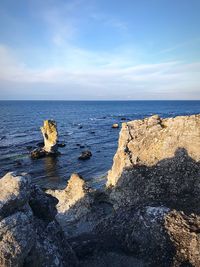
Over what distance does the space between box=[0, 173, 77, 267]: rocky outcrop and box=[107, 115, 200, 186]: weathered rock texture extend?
750cm

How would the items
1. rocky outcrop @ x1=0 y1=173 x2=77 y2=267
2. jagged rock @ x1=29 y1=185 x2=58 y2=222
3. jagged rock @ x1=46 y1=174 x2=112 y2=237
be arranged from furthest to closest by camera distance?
jagged rock @ x1=46 y1=174 x2=112 y2=237, jagged rock @ x1=29 y1=185 x2=58 y2=222, rocky outcrop @ x1=0 y1=173 x2=77 y2=267

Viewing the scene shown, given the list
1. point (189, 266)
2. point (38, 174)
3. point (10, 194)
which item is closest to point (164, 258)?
point (189, 266)

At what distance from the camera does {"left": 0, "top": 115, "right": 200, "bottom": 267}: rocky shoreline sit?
30.3ft

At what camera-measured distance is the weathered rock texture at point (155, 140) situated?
54.8 ft

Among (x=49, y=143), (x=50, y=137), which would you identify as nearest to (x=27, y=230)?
(x=49, y=143)

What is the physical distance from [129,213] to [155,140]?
633cm

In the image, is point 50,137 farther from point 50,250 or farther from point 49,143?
point 50,250

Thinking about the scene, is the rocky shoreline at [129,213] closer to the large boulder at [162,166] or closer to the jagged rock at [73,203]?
the large boulder at [162,166]

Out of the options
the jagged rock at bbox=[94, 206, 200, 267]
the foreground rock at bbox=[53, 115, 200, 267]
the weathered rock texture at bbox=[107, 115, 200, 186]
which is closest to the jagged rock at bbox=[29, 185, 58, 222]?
the foreground rock at bbox=[53, 115, 200, 267]

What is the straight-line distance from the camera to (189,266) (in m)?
10.2

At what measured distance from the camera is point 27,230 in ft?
29.1

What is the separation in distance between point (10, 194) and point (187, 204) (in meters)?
8.77

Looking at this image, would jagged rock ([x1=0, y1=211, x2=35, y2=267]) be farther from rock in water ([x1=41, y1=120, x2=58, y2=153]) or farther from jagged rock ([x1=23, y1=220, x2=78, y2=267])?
rock in water ([x1=41, y1=120, x2=58, y2=153])

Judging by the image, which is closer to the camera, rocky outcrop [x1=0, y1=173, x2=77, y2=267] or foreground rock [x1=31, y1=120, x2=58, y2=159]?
rocky outcrop [x1=0, y1=173, x2=77, y2=267]
